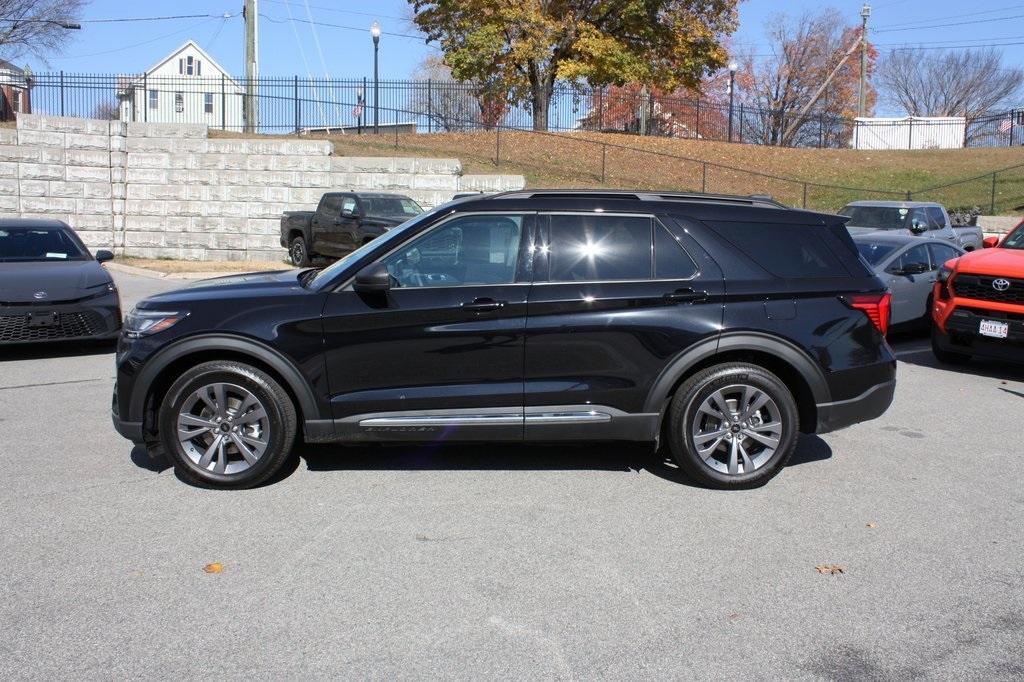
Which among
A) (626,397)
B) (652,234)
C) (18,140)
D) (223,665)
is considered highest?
(18,140)

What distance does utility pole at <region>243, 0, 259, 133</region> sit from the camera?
92.7 feet

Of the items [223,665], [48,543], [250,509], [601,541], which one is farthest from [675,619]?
[48,543]

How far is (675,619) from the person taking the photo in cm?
430

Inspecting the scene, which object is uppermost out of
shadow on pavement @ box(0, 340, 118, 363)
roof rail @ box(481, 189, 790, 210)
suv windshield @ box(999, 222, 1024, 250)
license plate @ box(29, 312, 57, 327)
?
roof rail @ box(481, 189, 790, 210)

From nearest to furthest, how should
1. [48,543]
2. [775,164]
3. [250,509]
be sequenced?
[48,543], [250,509], [775,164]

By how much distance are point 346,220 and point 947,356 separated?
12125mm

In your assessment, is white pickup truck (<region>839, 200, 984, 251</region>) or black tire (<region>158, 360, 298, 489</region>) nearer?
black tire (<region>158, 360, 298, 489</region>)

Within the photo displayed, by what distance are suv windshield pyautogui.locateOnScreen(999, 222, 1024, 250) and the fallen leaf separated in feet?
25.7

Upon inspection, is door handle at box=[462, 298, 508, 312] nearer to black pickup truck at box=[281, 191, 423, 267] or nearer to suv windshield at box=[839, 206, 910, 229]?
black pickup truck at box=[281, 191, 423, 267]

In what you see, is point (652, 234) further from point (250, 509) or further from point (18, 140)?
point (18, 140)

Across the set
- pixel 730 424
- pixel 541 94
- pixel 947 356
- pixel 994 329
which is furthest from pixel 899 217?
pixel 541 94

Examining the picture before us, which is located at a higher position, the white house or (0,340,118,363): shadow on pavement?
the white house

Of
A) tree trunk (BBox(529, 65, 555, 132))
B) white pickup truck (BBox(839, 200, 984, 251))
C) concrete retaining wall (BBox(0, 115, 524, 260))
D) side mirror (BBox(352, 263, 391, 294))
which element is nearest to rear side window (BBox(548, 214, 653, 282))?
side mirror (BBox(352, 263, 391, 294))

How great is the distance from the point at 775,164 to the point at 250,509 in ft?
103
